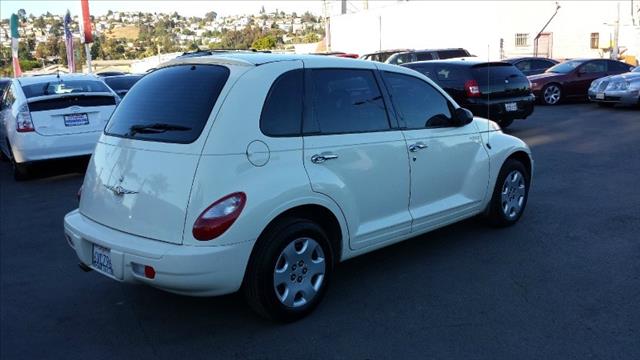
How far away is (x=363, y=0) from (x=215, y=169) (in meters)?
58.9

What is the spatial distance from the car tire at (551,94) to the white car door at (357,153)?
15239 mm

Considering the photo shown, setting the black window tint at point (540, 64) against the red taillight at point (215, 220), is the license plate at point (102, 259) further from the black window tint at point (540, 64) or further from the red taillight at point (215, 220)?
the black window tint at point (540, 64)

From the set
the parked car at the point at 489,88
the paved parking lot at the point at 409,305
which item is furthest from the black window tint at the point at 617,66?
the paved parking lot at the point at 409,305

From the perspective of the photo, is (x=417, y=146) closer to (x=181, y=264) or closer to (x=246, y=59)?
(x=246, y=59)

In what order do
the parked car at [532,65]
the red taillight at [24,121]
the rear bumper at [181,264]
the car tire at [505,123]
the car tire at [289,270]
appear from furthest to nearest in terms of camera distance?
the parked car at [532,65]
the car tire at [505,123]
the red taillight at [24,121]
the car tire at [289,270]
the rear bumper at [181,264]

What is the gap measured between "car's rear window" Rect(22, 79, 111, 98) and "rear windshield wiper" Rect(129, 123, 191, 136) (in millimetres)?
5872

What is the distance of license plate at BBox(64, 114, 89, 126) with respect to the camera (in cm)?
916

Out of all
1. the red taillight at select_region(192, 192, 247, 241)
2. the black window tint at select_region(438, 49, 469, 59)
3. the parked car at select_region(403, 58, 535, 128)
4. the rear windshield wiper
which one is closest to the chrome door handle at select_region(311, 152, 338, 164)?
the red taillight at select_region(192, 192, 247, 241)

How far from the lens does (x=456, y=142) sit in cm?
533

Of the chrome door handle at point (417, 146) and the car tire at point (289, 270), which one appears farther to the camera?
the chrome door handle at point (417, 146)

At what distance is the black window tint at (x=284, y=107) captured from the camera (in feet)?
13.2

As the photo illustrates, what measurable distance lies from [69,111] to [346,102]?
19.8 ft

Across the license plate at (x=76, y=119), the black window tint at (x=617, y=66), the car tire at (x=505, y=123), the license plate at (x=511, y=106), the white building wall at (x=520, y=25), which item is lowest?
the car tire at (x=505, y=123)

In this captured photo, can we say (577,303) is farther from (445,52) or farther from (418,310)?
(445,52)
